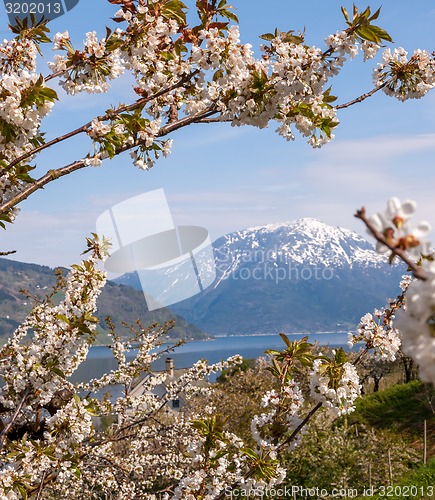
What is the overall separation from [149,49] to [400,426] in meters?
17.2

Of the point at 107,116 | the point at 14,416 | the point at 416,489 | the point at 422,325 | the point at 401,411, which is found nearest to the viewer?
the point at 422,325

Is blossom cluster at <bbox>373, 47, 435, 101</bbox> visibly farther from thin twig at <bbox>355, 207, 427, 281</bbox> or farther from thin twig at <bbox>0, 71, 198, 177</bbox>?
thin twig at <bbox>355, 207, 427, 281</bbox>

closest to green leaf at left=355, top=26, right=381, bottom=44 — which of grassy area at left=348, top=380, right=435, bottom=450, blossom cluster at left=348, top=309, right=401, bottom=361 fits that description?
blossom cluster at left=348, top=309, right=401, bottom=361

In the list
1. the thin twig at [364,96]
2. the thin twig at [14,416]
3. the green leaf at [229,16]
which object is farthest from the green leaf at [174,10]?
the thin twig at [14,416]

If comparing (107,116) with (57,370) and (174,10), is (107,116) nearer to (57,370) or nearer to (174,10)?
(174,10)

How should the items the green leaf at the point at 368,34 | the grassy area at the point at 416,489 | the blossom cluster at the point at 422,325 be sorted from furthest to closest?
the grassy area at the point at 416,489
the green leaf at the point at 368,34
the blossom cluster at the point at 422,325

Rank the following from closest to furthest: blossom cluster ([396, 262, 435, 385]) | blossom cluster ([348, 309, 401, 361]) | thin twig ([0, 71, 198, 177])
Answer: blossom cluster ([396, 262, 435, 385]), thin twig ([0, 71, 198, 177]), blossom cluster ([348, 309, 401, 361])

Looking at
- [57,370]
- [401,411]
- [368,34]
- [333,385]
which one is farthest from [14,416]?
[401,411]

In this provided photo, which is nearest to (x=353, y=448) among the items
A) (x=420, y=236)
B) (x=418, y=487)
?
(x=418, y=487)

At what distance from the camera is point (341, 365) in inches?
114

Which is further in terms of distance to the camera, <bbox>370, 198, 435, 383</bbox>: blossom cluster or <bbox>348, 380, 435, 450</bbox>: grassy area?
<bbox>348, 380, 435, 450</bbox>: grassy area

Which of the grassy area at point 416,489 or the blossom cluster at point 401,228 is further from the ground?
the blossom cluster at point 401,228

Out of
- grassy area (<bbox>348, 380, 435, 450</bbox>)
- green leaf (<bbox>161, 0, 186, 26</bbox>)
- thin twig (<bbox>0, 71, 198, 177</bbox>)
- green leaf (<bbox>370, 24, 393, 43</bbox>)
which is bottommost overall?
grassy area (<bbox>348, 380, 435, 450</bbox>)

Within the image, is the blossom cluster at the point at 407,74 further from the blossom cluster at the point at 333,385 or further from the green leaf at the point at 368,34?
the blossom cluster at the point at 333,385
